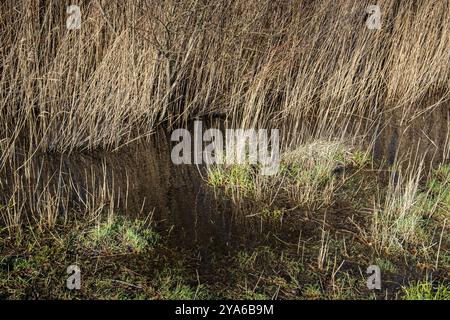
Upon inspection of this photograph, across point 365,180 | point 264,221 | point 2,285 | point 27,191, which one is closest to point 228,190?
point 264,221

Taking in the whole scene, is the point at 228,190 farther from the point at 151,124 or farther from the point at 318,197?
the point at 151,124

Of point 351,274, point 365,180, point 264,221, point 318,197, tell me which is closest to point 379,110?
point 365,180

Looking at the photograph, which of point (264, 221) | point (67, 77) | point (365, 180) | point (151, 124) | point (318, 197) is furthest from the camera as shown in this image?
point (151, 124)

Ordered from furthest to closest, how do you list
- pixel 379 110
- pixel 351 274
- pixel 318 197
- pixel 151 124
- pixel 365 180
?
1. pixel 379 110
2. pixel 151 124
3. pixel 365 180
4. pixel 318 197
5. pixel 351 274

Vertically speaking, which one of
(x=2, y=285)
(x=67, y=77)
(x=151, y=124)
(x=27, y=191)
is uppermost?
(x=67, y=77)

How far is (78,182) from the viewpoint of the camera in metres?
4.28

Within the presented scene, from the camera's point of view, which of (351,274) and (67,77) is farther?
(67,77)

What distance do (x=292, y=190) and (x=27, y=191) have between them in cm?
196
